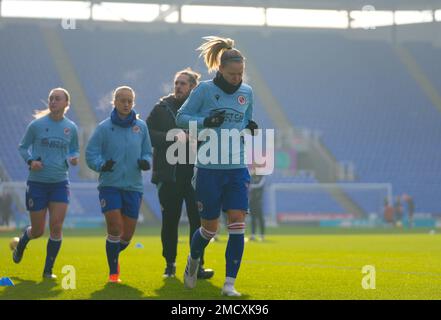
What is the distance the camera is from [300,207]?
116 feet

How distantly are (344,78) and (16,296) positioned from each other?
121 ft

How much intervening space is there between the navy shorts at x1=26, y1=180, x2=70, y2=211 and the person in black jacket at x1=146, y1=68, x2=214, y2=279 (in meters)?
1.02

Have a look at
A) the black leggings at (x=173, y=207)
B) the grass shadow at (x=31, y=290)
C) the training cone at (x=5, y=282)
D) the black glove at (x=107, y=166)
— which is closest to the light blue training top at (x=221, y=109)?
the black glove at (x=107, y=166)

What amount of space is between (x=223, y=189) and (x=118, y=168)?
5.08 ft

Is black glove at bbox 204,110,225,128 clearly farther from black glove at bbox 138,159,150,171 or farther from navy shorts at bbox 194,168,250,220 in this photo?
black glove at bbox 138,159,150,171

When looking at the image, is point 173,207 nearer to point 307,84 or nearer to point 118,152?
point 118,152

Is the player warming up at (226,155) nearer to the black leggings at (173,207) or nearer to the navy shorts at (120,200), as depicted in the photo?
the navy shorts at (120,200)

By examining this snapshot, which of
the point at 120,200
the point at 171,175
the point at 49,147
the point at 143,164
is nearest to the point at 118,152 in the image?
the point at 143,164

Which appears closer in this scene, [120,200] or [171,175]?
[120,200]

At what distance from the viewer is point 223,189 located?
24.0 feet
